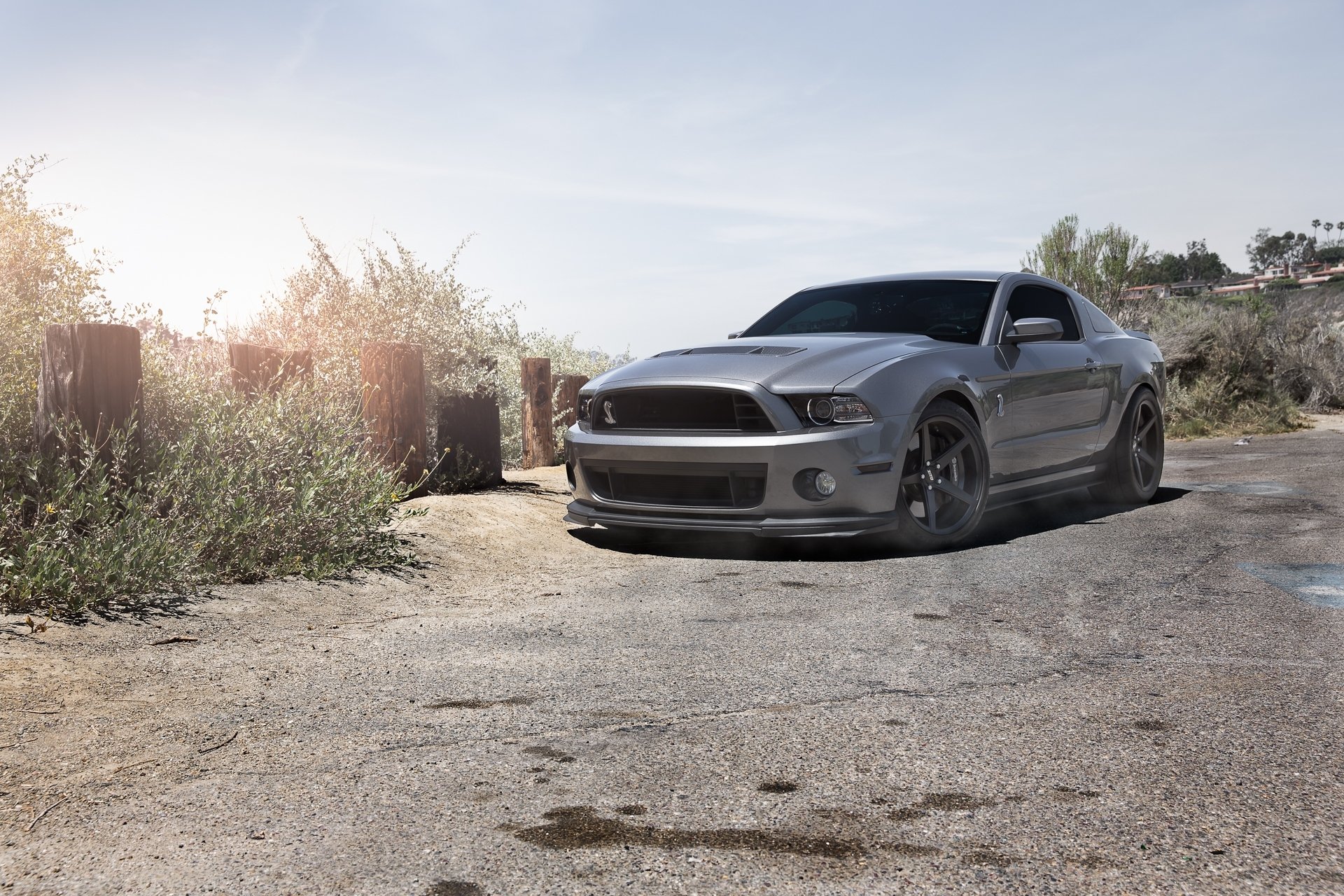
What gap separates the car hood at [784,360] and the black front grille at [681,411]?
0.28ft

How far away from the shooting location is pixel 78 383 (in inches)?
212

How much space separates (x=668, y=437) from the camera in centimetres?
617

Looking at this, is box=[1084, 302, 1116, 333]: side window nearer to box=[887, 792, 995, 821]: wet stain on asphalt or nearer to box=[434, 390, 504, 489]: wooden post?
box=[434, 390, 504, 489]: wooden post

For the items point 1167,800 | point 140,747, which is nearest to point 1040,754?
point 1167,800

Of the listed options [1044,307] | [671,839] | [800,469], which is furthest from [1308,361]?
[671,839]

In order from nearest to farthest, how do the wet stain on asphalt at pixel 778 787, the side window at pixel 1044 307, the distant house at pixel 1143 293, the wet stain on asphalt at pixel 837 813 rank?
the wet stain on asphalt at pixel 837 813 < the wet stain on asphalt at pixel 778 787 < the side window at pixel 1044 307 < the distant house at pixel 1143 293

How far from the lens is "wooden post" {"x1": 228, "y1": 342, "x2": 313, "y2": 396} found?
719 centimetres

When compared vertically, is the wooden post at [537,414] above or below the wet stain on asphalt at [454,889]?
above

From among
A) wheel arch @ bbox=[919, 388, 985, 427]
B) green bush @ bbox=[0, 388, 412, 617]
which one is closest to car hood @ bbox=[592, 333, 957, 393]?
wheel arch @ bbox=[919, 388, 985, 427]

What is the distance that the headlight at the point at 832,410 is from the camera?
596 centimetres

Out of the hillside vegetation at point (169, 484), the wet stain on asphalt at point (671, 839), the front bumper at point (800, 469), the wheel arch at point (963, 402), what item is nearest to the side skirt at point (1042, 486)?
the wheel arch at point (963, 402)

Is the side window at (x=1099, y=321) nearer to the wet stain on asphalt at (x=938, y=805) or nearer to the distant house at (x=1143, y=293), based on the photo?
the wet stain on asphalt at (x=938, y=805)

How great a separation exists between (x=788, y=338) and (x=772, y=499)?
56.4 inches

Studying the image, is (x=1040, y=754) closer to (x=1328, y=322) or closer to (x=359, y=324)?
(x=359, y=324)
